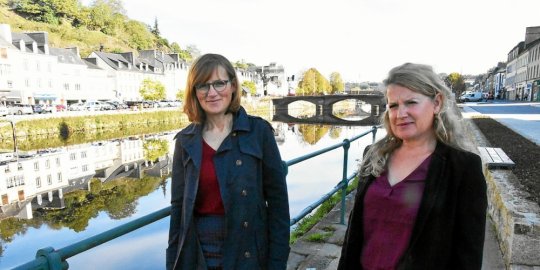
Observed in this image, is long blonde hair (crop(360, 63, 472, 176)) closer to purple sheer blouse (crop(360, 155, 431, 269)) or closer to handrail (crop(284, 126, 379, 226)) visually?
purple sheer blouse (crop(360, 155, 431, 269))

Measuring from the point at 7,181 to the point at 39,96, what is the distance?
1305 inches

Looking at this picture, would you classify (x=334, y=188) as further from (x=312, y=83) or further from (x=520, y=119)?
(x=312, y=83)

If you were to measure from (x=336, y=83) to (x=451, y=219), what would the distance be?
99479mm

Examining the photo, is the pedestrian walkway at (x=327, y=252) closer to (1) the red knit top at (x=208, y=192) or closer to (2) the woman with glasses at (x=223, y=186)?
(2) the woman with glasses at (x=223, y=186)

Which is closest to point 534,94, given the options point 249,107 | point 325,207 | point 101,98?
point 249,107

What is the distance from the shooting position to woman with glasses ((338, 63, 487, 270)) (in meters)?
1.35

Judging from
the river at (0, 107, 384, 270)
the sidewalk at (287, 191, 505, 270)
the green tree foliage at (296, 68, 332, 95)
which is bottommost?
the river at (0, 107, 384, 270)

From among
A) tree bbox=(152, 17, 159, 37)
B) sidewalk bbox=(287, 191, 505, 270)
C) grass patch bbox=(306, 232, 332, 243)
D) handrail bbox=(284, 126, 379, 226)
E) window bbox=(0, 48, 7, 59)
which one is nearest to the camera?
handrail bbox=(284, 126, 379, 226)

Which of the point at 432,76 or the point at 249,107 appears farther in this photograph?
the point at 249,107

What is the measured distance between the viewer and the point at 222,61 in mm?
1683

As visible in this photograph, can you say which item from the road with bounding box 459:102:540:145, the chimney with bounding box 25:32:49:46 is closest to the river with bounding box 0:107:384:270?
the road with bounding box 459:102:540:145

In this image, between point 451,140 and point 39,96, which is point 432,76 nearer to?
point 451,140

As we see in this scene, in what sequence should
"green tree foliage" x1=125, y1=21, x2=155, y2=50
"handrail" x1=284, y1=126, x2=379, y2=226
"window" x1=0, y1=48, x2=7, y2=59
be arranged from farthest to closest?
"green tree foliage" x1=125, y1=21, x2=155, y2=50 → "window" x1=0, y1=48, x2=7, y2=59 → "handrail" x1=284, y1=126, x2=379, y2=226

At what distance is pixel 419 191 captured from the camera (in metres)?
1.40
